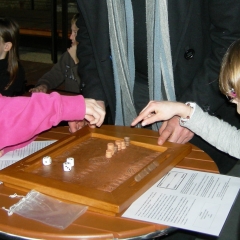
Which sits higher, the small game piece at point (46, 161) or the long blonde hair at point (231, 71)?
the long blonde hair at point (231, 71)

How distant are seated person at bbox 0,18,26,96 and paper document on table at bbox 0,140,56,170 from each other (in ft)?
4.27

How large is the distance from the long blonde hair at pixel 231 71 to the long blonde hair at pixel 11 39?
1.73 m

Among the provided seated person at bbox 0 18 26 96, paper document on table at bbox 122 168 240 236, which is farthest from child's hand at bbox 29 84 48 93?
paper document on table at bbox 122 168 240 236

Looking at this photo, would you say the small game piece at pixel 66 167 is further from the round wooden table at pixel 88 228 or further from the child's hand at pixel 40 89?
the child's hand at pixel 40 89

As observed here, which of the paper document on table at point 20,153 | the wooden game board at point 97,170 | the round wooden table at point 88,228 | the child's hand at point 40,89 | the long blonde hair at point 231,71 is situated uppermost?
the long blonde hair at point 231,71

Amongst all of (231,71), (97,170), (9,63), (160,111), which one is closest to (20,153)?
(97,170)

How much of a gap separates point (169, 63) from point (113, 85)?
1.01 ft

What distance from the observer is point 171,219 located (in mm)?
1014

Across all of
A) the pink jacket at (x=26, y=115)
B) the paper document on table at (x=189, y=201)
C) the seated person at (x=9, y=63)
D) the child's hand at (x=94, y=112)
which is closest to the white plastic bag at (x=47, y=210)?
the paper document on table at (x=189, y=201)

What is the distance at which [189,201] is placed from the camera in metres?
1.11

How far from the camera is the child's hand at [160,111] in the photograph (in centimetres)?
142

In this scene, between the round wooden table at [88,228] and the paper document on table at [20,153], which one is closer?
the round wooden table at [88,228]

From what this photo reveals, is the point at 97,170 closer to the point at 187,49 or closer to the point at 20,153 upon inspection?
the point at 20,153

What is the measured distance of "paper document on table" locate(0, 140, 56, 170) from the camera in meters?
1.39
